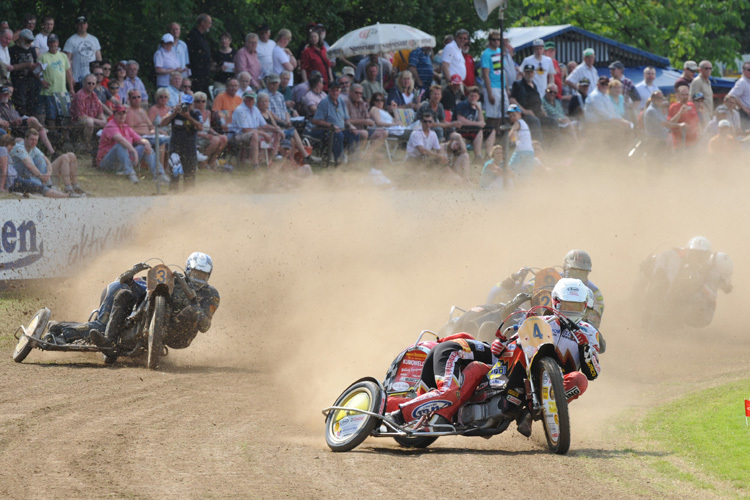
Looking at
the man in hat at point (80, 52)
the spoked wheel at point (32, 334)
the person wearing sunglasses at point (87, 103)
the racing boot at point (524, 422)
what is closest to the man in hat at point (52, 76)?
the person wearing sunglasses at point (87, 103)

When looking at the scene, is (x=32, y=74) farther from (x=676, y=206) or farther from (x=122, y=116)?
(x=676, y=206)

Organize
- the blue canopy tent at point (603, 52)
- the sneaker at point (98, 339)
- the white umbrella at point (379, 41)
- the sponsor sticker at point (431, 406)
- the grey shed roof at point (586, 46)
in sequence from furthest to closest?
the grey shed roof at point (586, 46), the blue canopy tent at point (603, 52), the white umbrella at point (379, 41), the sneaker at point (98, 339), the sponsor sticker at point (431, 406)

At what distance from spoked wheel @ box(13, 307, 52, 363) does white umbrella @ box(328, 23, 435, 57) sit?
10653 millimetres

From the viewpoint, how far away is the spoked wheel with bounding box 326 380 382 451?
8.34 m

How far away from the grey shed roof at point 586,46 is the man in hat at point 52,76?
2044 centimetres

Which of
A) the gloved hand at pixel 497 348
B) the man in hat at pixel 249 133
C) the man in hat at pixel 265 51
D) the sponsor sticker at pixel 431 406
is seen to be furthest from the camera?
the man in hat at pixel 265 51

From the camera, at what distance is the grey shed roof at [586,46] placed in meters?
36.5

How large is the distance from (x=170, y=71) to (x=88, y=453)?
40.8 ft

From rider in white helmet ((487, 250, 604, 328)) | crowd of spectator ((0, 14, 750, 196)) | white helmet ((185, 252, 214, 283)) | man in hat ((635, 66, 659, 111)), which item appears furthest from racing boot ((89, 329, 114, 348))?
man in hat ((635, 66, 659, 111))

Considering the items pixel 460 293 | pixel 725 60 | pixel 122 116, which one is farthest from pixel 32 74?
pixel 725 60

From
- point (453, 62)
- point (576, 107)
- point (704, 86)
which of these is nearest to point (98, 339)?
point (453, 62)

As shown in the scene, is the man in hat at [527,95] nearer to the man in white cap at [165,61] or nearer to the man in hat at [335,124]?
the man in hat at [335,124]

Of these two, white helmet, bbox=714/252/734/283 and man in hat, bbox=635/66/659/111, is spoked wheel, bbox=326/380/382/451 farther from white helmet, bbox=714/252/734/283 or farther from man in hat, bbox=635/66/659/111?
man in hat, bbox=635/66/659/111

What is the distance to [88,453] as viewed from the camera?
810 cm
